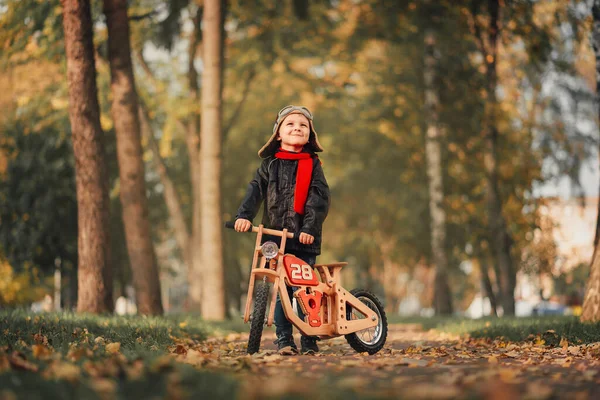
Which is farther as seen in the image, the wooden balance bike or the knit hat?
the knit hat

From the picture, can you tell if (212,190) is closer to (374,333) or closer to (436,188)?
(374,333)

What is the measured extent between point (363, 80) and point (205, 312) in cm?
1420

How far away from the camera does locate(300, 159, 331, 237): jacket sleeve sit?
7.68 m

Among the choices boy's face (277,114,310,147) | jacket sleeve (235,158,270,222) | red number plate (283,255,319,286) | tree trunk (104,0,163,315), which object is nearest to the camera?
red number plate (283,255,319,286)

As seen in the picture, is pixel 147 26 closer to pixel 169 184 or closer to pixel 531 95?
pixel 169 184

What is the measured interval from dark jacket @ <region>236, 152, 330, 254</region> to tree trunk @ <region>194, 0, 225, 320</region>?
7511 mm

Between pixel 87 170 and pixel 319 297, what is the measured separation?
6.10m

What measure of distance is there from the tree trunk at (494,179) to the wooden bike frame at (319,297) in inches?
463

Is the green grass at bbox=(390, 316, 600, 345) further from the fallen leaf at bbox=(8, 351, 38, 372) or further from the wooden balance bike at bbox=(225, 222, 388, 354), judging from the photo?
the fallen leaf at bbox=(8, 351, 38, 372)

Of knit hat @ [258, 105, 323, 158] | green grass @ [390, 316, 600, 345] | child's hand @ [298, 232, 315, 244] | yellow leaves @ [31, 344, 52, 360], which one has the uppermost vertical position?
knit hat @ [258, 105, 323, 158]

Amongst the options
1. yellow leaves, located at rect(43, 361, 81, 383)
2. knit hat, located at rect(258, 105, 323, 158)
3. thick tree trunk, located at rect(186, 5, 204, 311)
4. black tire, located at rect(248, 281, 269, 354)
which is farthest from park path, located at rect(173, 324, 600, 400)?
thick tree trunk, located at rect(186, 5, 204, 311)

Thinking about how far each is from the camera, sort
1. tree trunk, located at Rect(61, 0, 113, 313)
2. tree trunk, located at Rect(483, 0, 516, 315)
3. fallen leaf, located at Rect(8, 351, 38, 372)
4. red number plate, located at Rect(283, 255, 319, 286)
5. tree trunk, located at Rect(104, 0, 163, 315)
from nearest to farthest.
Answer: fallen leaf, located at Rect(8, 351, 38, 372) → red number plate, located at Rect(283, 255, 319, 286) → tree trunk, located at Rect(61, 0, 113, 313) → tree trunk, located at Rect(104, 0, 163, 315) → tree trunk, located at Rect(483, 0, 516, 315)

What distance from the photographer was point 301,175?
7.93 metres

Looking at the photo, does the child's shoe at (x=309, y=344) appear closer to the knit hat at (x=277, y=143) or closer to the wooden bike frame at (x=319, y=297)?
the wooden bike frame at (x=319, y=297)
